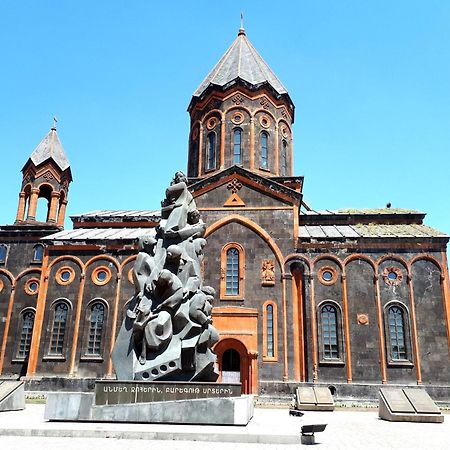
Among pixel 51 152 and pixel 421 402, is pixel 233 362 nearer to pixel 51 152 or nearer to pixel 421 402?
pixel 421 402

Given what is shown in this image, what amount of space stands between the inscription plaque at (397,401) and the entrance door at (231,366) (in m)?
9.33

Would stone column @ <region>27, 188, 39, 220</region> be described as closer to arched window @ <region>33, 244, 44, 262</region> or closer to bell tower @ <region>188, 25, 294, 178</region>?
arched window @ <region>33, 244, 44, 262</region>

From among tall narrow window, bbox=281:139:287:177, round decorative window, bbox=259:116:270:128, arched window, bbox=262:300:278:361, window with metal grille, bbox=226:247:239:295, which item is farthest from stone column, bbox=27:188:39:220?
arched window, bbox=262:300:278:361

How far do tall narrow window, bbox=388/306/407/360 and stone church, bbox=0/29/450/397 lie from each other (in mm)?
50

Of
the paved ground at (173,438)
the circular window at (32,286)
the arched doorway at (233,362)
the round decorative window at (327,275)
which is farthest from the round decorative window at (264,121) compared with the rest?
the paved ground at (173,438)

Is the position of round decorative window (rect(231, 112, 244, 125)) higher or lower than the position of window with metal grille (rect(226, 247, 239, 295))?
higher

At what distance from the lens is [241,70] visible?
29.5 m

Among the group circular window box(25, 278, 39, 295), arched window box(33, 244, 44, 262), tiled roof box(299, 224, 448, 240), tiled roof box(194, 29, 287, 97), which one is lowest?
circular window box(25, 278, 39, 295)

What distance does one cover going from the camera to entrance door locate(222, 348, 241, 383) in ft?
73.1

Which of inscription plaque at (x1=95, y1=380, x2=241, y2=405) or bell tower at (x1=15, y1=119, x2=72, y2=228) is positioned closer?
inscription plaque at (x1=95, y1=380, x2=241, y2=405)

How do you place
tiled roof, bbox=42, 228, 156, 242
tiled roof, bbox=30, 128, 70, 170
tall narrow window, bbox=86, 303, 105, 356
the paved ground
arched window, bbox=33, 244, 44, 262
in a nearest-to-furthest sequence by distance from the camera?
the paved ground
tall narrow window, bbox=86, 303, 105, 356
tiled roof, bbox=42, 228, 156, 242
arched window, bbox=33, 244, 44, 262
tiled roof, bbox=30, 128, 70, 170

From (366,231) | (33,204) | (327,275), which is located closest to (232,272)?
(327,275)

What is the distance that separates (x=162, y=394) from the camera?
944 centimetres

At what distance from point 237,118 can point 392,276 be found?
13093mm
